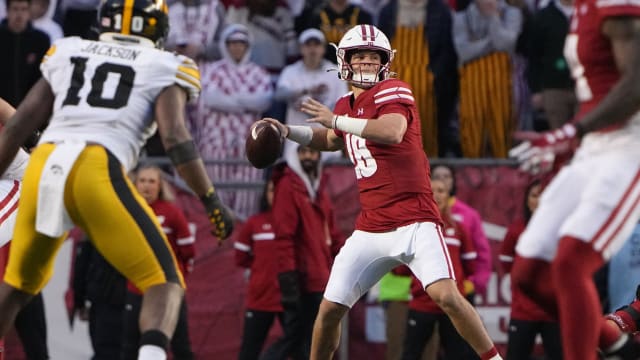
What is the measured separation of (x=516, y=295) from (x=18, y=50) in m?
4.55

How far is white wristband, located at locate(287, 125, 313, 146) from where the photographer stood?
716 cm

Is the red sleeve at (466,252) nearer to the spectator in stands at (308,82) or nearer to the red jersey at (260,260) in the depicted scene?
the red jersey at (260,260)

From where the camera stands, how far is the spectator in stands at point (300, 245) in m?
9.67

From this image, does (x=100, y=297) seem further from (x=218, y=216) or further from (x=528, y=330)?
(x=218, y=216)

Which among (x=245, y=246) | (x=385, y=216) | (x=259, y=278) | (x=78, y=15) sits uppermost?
(x=78, y=15)

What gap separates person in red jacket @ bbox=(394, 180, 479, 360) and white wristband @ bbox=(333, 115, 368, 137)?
2.96 meters

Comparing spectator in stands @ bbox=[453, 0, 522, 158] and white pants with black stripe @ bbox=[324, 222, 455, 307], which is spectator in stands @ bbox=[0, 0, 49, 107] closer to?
spectator in stands @ bbox=[453, 0, 522, 158]

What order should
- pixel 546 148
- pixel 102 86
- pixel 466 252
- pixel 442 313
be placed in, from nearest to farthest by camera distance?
1. pixel 546 148
2. pixel 102 86
3. pixel 442 313
4. pixel 466 252

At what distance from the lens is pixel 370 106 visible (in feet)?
22.9

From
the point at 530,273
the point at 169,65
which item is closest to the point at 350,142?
the point at 169,65

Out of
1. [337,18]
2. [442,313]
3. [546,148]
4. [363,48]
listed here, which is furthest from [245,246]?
[546,148]

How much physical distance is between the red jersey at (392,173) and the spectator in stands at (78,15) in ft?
15.9

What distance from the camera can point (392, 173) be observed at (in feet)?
23.1

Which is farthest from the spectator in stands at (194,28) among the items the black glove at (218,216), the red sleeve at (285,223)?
the black glove at (218,216)
